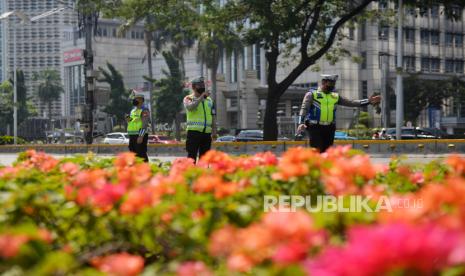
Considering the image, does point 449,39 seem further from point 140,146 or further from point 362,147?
point 140,146

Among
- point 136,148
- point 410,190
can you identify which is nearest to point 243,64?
point 136,148

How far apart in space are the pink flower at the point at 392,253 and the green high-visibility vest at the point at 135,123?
9.68m

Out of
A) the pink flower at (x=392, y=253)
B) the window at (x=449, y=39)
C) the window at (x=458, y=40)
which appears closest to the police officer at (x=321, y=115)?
the pink flower at (x=392, y=253)

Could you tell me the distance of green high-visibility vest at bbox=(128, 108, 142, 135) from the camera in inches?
442

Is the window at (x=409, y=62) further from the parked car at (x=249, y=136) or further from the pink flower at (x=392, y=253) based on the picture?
the pink flower at (x=392, y=253)

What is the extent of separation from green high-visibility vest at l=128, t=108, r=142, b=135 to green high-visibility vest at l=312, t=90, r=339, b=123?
3.17 metres

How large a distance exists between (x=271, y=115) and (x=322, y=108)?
1785 cm

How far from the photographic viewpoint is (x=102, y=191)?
2.67 meters

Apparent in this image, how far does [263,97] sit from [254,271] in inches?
2733

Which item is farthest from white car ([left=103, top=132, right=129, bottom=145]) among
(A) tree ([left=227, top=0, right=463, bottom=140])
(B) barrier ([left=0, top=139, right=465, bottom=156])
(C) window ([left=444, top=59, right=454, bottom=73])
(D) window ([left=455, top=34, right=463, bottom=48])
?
(D) window ([left=455, top=34, right=463, bottom=48])

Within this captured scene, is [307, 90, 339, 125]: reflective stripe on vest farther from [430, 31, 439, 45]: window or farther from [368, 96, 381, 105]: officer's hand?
[430, 31, 439, 45]: window

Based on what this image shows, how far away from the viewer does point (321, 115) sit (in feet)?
29.6

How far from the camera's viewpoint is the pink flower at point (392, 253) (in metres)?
1.61

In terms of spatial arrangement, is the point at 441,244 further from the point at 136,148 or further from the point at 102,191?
the point at 136,148
